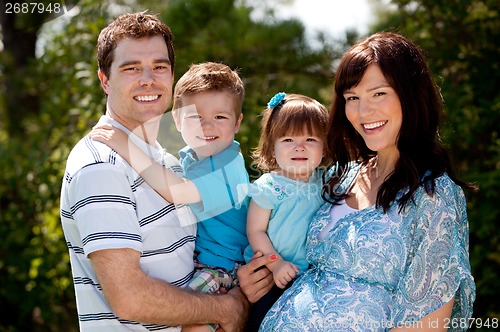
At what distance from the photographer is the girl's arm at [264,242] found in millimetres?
2523

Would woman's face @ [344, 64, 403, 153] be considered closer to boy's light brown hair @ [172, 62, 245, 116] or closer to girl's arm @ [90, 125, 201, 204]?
boy's light brown hair @ [172, 62, 245, 116]

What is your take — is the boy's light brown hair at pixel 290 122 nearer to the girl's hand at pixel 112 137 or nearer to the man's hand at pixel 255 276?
the man's hand at pixel 255 276

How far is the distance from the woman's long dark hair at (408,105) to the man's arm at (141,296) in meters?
0.71

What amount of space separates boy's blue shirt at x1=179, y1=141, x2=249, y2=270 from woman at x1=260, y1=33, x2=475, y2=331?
0.29 metres

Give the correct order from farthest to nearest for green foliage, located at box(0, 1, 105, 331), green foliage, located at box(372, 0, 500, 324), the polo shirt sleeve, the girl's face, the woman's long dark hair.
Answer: green foliage, located at box(0, 1, 105, 331) < green foliage, located at box(372, 0, 500, 324) < the girl's face < the woman's long dark hair < the polo shirt sleeve

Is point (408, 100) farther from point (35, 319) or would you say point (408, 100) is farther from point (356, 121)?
point (35, 319)

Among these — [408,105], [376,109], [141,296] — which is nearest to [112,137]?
[141,296]

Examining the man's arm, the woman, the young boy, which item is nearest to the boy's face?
the young boy

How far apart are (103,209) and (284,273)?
2.35 ft

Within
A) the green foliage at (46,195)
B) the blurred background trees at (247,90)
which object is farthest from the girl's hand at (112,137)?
the green foliage at (46,195)

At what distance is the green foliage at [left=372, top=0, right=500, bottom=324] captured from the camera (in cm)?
390

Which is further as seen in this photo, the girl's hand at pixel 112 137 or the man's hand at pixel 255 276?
the man's hand at pixel 255 276

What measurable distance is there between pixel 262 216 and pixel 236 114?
1.40ft

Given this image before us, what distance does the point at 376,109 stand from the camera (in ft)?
7.88
